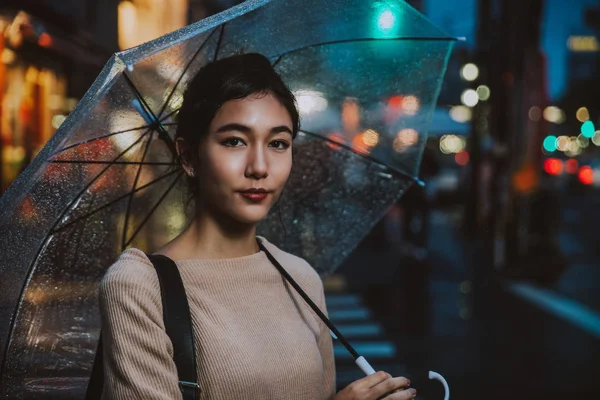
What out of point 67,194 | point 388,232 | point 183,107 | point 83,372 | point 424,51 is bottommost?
point 388,232

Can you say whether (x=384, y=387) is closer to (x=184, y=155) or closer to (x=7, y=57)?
(x=184, y=155)

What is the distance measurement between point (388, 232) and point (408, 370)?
12.8m

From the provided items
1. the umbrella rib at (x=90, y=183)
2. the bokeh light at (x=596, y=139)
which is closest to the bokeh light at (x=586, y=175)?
the bokeh light at (x=596, y=139)

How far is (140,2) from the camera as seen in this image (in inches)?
620

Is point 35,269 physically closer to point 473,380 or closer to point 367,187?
point 367,187

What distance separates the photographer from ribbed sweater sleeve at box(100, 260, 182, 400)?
1853 mm

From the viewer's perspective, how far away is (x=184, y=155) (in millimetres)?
2352

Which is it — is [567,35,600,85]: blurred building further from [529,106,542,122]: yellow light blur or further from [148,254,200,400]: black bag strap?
[148,254,200,400]: black bag strap

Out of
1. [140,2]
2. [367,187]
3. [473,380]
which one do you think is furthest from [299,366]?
[140,2]

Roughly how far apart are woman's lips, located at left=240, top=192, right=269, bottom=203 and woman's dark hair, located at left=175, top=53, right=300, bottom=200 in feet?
0.74

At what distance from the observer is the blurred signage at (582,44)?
12444 centimetres

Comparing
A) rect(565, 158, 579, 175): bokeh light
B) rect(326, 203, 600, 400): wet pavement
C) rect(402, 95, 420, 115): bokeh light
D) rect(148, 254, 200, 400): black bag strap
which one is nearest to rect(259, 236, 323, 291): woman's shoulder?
rect(148, 254, 200, 400): black bag strap

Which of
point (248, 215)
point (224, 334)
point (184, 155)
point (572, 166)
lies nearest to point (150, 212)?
point (184, 155)

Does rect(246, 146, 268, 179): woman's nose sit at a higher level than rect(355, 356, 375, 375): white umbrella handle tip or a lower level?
higher
